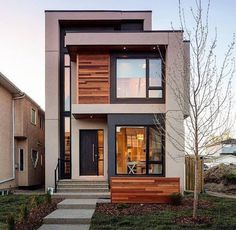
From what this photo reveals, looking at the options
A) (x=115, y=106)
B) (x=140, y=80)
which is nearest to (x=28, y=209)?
(x=115, y=106)

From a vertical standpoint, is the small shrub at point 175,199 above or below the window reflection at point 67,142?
below

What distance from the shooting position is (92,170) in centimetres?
1708

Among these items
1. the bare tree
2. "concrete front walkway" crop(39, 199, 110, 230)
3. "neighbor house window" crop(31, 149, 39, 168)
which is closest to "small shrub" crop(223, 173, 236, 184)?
the bare tree

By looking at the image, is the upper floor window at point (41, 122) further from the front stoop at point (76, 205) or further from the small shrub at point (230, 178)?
the small shrub at point (230, 178)

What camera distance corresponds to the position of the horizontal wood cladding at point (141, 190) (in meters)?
11.9

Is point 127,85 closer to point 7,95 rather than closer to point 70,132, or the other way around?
point 70,132

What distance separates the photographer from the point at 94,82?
16000mm

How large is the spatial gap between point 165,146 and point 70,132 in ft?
15.2

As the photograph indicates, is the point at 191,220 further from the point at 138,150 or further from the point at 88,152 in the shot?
the point at 88,152

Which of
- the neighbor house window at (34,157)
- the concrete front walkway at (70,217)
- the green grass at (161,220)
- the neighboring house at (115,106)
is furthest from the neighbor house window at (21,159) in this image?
the green grass at (161,220)

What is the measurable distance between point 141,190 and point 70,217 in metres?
3.07

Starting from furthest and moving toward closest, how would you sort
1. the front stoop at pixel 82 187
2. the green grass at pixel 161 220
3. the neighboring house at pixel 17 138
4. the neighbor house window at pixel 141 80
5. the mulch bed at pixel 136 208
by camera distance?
the neighboring house at pixel 17 138 → the neighbor house window at pixel 141 80 → the front stoop at pixel 82 187 → the mulch bed at pixel 136 208 → the green grass at pixel 161 220

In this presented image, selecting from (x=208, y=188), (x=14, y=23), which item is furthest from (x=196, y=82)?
(x=14, y=23)

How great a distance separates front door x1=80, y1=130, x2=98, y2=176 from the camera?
17.1 m
